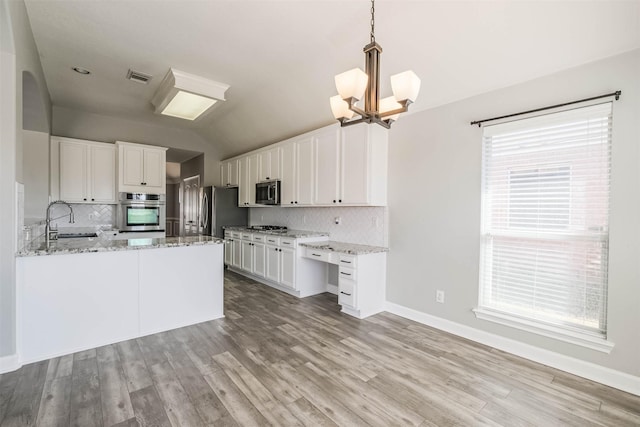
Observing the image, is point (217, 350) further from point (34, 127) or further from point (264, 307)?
point (34, 127)

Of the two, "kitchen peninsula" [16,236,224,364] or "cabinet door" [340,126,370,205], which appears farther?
"cabinet door" [340,126,370,205]

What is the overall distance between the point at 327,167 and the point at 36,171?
13.6ft

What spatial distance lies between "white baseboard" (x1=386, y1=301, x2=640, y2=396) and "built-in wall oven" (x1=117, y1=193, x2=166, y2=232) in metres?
4.65

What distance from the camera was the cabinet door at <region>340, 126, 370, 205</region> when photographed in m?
3.64

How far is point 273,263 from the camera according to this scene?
4648 millimetres

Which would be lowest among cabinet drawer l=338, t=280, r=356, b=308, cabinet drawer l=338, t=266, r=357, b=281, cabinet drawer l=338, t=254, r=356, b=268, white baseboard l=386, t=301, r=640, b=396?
white baseboard l=386, t=301, r=640, b=396

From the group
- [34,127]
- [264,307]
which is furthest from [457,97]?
[34,127]

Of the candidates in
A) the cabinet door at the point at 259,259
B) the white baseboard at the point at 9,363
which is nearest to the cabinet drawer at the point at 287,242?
the cabinet door at the point at 259,259

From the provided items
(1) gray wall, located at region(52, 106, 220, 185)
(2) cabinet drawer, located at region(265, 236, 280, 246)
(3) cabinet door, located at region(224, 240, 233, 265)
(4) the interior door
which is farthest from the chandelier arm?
(1) gray wall, located at region(52, 106, 220, 185)

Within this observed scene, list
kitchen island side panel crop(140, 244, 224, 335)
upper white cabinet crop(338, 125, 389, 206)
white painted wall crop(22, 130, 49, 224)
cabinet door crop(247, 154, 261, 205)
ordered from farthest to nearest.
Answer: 1. cabinet door crop(247, 154, 261, 205)
2. white painted wall crop(22, 130, 49, 224)
3. upper white cabinet crop(338, 125, 389, 206)
4. kitchen island side panel crop(140, 244, 224, 335)

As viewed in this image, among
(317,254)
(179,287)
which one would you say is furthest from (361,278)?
(179,287)

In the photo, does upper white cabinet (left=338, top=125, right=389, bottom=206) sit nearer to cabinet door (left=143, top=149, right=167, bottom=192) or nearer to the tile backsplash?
the tile backsplash

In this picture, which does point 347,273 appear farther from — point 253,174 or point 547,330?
point 253,174

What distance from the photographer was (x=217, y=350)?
2680 mm
